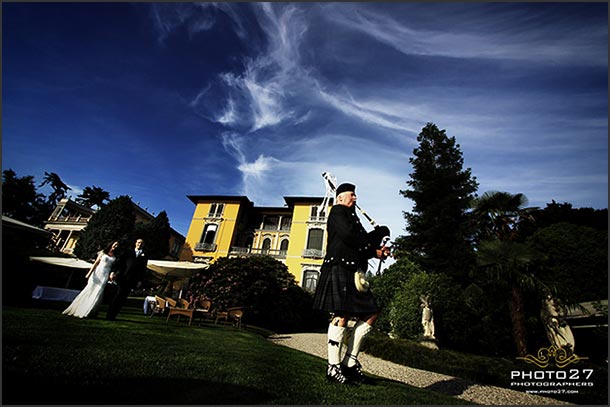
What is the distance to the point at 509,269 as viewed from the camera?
28.7 ft

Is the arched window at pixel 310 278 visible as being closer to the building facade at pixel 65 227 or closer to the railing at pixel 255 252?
the railing at pixel 255 252

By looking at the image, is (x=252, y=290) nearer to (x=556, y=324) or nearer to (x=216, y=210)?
(x=556, y=324)

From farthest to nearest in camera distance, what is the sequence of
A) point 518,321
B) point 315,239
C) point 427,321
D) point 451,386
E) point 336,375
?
1. point 315,239
2. point 427,321
3. point 518,321
4. point 451,386
5. point 336,375

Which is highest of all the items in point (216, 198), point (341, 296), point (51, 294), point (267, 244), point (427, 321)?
point (216, 198)

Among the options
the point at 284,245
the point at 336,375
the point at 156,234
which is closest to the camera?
the point at 336,375

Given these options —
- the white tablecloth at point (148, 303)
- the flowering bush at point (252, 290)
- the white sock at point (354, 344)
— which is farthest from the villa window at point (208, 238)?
the white sock at point (354, 344)

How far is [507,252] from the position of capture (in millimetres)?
9023

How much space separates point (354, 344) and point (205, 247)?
32776mm

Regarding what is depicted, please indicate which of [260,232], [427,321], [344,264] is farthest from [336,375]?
[260,232]

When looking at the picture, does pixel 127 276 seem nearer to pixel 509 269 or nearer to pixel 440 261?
pixel 509 269

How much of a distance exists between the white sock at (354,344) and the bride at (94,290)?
22.1ft

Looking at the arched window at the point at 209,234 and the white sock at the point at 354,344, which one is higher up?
the arched window at the point at 209,234

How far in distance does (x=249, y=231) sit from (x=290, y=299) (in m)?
21.1

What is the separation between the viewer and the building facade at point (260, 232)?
1227 inches
